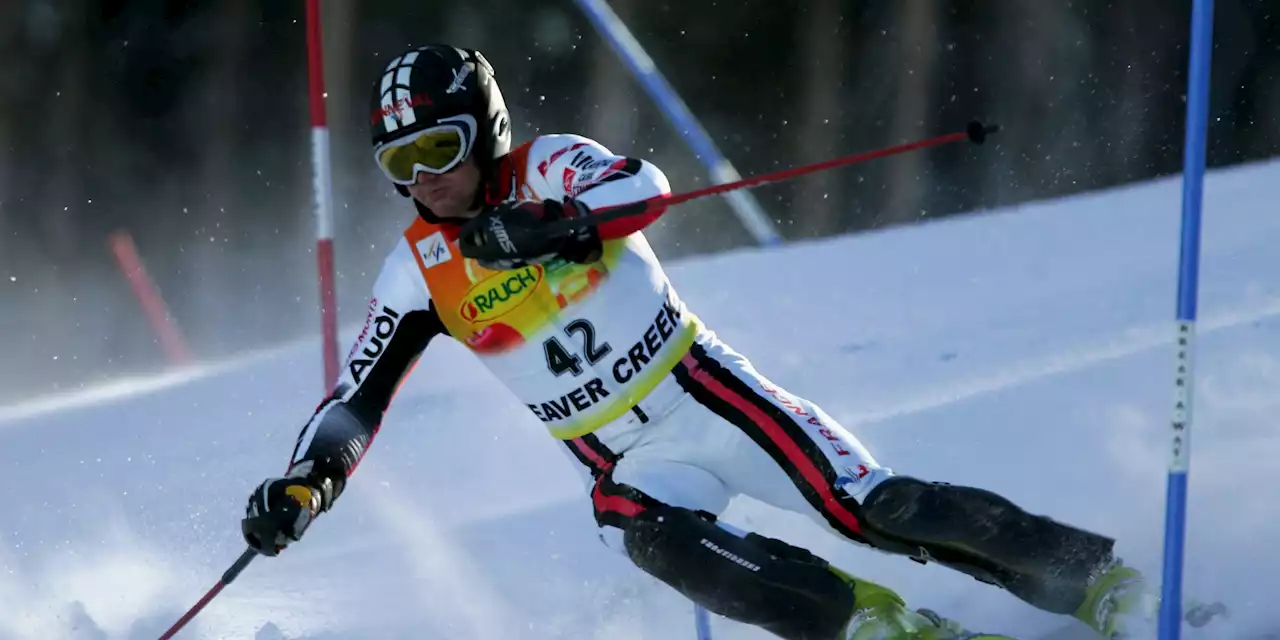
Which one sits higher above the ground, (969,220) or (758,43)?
(758,43)

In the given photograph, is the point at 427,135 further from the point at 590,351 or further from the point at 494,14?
the point at 494,14

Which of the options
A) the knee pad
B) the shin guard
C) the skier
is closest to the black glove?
the skier

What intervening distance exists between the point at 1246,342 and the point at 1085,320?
0.65m

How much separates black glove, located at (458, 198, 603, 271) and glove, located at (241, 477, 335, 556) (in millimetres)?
616

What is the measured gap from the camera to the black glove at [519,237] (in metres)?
2.62

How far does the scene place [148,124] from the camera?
9.89 meters

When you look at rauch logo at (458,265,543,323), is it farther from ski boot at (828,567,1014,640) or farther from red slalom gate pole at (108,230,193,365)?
red slalom gate pole at (108,230,193,365)

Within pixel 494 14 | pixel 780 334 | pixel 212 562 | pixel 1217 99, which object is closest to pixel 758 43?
pixel 494 14

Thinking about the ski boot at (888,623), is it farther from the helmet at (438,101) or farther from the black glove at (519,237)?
the helmet at (438,101)

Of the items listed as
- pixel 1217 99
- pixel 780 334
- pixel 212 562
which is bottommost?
pixel 212 562

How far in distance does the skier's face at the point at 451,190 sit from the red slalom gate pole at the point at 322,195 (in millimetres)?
1450

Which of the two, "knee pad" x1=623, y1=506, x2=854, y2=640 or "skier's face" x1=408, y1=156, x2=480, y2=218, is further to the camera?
"skier's face" x1=408, y1=156, x2=480, y2=218

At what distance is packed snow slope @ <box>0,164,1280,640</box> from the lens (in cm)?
374

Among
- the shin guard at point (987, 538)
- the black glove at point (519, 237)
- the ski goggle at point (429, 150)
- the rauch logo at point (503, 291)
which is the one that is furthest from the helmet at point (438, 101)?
the shin guard at point (987, 538)
